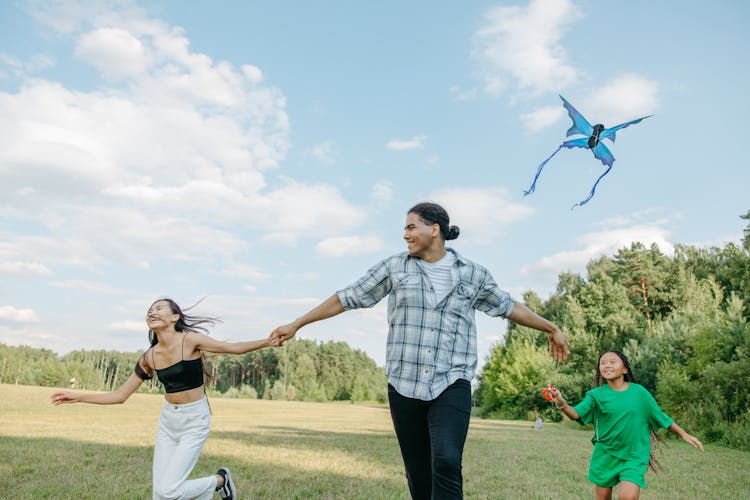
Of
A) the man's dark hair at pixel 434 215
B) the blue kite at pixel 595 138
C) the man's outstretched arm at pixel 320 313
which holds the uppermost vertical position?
the blue kite at pixel 595 138

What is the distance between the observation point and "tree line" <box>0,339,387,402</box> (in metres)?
101

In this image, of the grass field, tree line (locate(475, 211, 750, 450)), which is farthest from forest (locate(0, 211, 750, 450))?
the grass field

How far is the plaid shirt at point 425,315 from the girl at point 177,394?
1477 mm

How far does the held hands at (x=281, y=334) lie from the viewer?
4.98 metres

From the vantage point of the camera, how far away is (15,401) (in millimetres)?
34906

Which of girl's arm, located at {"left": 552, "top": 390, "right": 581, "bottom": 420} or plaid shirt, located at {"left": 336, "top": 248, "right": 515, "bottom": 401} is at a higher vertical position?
plaid shirt, located at {"left": 336, "top": 248, "right": 515, "bottom": 401}

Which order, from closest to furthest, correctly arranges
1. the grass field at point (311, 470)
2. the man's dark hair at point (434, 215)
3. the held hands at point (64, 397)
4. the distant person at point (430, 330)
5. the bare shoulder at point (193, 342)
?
1. the distant person at point (430, 330)
2. the man's dark hair at point (434, 215)
3. the bare shoulder at point (193, 342)
4. the held hands at point (64, 397)
5. the grass field at point (311, 470)

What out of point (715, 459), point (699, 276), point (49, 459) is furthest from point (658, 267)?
point (49, 459)

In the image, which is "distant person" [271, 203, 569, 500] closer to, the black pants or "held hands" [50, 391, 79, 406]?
the black pants

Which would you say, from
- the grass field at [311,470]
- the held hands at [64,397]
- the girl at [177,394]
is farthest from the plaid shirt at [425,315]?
the grass field at [311,470]

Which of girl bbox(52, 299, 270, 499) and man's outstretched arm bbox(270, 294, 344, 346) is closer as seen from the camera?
man's outstretched arm bbox(270, 294, 344, 346)

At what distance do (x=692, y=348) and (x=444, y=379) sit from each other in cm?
2815

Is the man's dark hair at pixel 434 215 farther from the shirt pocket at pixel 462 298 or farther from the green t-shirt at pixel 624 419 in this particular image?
the green t-shirt at pixel 624 419

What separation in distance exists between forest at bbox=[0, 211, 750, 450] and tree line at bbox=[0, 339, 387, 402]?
241 mm
